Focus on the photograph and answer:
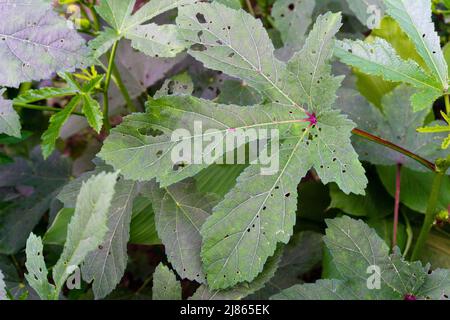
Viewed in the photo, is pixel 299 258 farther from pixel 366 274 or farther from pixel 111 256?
pixel 111 256

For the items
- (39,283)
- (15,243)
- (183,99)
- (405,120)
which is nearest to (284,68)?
(183,99)

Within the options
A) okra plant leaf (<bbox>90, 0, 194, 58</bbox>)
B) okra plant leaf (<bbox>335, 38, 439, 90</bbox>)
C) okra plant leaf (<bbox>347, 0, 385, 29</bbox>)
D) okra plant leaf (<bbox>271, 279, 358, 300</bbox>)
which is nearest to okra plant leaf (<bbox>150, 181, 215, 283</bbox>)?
okra plant leaf (<bbox>271, 279, 358, 300</bbox>)

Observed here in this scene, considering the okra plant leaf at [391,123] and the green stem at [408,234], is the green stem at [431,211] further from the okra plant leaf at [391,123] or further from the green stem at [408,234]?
the okra plant leaf at [391,123]

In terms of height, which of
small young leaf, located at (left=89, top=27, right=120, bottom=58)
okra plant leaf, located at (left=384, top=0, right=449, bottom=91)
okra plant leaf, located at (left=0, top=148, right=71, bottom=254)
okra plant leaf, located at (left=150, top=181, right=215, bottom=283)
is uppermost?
okra plant leaf, located at (left=384, top=0, right=449, bottom=91)

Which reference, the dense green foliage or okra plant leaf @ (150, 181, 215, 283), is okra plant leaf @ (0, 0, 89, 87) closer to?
the dense green foliage

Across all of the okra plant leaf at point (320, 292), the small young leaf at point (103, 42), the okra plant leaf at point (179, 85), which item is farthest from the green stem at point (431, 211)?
the small young leaf at point (103, 42)
